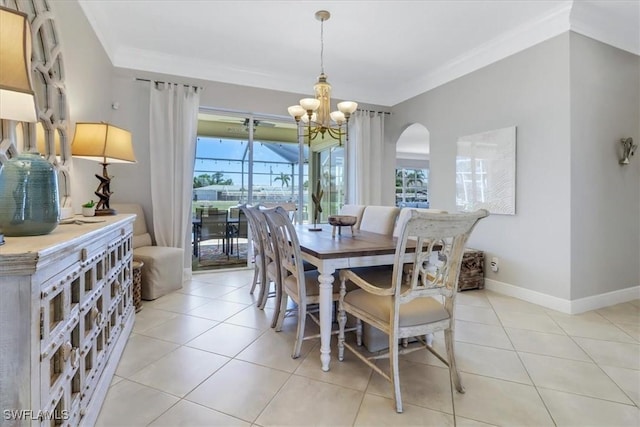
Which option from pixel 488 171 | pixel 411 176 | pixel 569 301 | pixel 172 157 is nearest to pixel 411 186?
pixel 411 176

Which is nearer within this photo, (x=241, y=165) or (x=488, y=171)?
(x=488, y=171)

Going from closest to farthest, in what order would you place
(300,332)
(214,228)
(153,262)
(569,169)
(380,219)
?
(300,332), (380,219), (569,169), (153,262), (214,228)

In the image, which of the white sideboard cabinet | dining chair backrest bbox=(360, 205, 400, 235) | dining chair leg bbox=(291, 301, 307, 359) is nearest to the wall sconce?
dining chair backrest bbox=(360, 205, 400, 235)

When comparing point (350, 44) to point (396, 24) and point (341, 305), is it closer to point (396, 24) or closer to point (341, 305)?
point (396, 24)

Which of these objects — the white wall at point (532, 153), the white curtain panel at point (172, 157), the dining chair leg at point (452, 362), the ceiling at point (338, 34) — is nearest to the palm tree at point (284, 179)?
the ceiling at point (338, 34)

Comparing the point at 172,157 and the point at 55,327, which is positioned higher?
the point at 172,157

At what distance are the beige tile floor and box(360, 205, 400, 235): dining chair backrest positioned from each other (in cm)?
96

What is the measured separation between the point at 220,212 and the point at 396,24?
3.31 m

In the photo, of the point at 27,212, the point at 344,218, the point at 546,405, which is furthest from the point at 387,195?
the point at 27,212

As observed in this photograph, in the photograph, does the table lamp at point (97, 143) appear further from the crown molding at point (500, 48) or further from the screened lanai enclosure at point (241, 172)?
the crown molding at point (500, 48)

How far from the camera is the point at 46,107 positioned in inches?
75.4

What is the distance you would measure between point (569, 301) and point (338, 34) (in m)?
3.49

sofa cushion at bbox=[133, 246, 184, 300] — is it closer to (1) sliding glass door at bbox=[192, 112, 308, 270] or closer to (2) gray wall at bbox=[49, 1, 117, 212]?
(2) gray wall at bbox=[49, 1, 117, 212]

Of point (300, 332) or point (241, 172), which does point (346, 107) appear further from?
point (241, 172)
